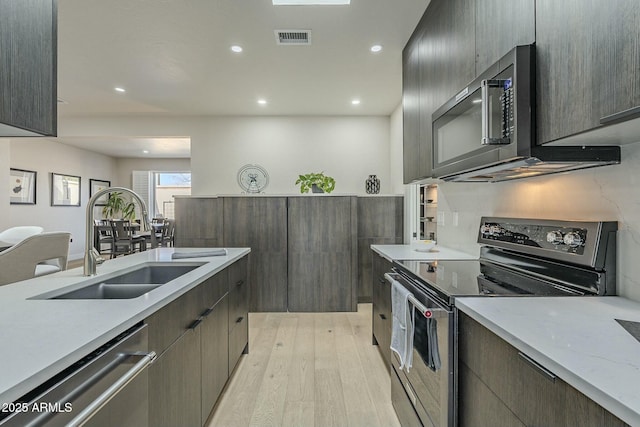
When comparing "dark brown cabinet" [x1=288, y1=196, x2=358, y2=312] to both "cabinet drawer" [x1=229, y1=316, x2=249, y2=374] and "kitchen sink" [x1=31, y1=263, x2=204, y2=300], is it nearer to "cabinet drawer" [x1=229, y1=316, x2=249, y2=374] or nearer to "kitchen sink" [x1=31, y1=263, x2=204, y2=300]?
"cabinet drawer" [x1=229, y1=316, x2=249, y2=374]

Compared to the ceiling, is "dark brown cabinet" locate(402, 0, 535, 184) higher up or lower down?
lower down

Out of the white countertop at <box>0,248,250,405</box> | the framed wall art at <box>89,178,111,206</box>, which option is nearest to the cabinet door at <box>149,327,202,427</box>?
the white countertop at <box>0,248,250,405</box>

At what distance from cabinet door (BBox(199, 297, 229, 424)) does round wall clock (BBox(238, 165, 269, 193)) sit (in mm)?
2962

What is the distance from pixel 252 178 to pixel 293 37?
99.4 inches

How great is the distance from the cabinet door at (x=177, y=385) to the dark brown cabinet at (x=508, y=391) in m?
1.10

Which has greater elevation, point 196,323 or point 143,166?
point 143,166

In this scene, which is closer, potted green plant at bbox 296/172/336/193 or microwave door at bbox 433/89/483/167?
microwave door at bbox 433/89/483/167

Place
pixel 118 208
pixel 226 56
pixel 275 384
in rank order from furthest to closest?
pixel 118 208
pixel 226 56
pixel 275 384

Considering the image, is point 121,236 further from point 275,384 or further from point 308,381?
point 308,381

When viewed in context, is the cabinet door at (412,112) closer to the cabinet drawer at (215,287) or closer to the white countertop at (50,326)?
the cabinet drawer at (215,287)

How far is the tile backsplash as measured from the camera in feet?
3.59

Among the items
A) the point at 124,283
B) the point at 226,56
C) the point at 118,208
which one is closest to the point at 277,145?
A: the point at 226,56

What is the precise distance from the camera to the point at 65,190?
23.1 feet

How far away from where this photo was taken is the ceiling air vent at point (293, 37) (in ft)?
8.57
